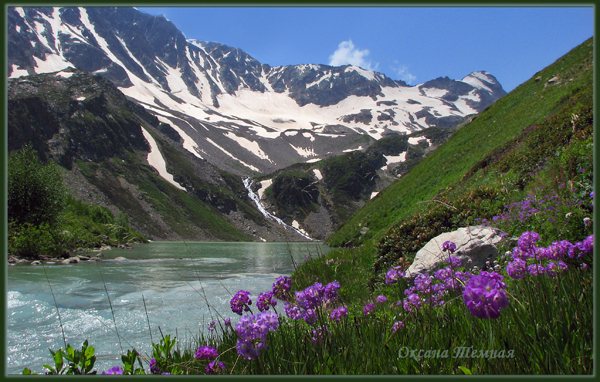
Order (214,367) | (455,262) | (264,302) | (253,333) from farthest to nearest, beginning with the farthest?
(455,262) → (264,302) → (214,367) → (253,333)

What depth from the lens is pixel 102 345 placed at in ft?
19.7

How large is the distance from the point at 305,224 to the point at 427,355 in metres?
144

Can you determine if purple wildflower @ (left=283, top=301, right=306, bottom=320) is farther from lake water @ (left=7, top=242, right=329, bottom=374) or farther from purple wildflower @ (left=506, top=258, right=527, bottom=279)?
purple wildflower @ (left=506, top=258, right=527, bottom=279)

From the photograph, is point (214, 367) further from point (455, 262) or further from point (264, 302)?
point (455, 262)

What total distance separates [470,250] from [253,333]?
5112mm

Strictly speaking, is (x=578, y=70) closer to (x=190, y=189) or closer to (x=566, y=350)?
(x=566, y=350)

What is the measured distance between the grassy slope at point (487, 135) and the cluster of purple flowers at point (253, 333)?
16.9 meters

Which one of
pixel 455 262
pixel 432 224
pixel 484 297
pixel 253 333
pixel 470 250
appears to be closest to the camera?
pixel 484 297

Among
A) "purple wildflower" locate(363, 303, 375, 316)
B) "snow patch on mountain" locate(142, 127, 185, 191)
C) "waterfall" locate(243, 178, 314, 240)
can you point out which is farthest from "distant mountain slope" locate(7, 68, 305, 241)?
"purple wildflower" locate(363, 303, 375, 316)

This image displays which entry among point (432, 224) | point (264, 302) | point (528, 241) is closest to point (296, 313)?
point (264, 302)

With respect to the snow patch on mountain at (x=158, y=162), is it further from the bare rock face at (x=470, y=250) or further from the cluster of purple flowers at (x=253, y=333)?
the cluster of purple flowers at (x=253, y=333)

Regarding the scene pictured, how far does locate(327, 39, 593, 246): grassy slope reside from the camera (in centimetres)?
2036

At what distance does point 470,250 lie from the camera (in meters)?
6.01

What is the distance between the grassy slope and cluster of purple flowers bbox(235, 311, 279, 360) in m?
16.9
